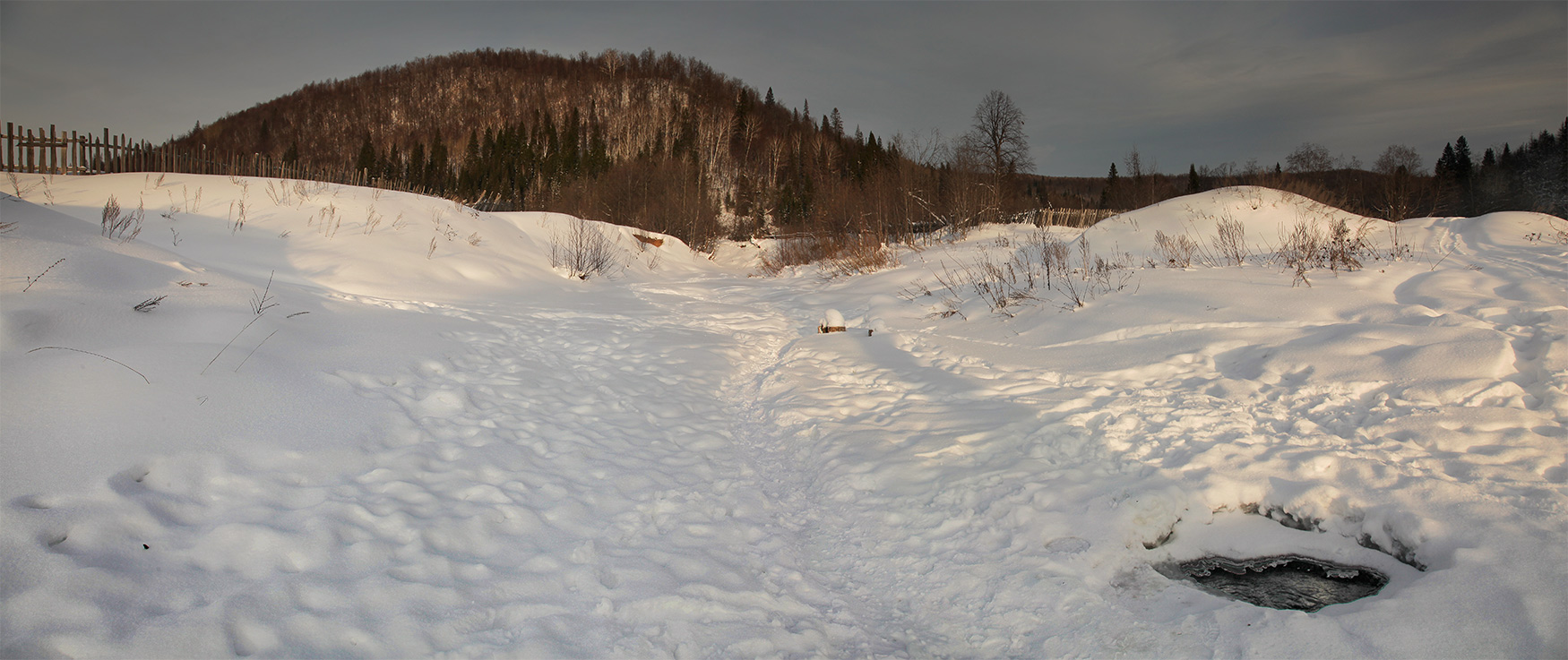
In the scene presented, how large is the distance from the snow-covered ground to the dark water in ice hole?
76 millimetres

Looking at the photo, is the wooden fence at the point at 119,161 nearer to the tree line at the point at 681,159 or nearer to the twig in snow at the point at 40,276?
the tree line at the point at 681,159

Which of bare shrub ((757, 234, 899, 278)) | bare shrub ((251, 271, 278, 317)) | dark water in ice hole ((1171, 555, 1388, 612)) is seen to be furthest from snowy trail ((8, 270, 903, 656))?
bare shrub ((757, 234, 899, 278))

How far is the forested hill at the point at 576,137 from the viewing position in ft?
105

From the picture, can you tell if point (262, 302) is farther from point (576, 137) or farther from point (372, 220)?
point (576, 137)

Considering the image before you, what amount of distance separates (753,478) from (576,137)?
5867 cm

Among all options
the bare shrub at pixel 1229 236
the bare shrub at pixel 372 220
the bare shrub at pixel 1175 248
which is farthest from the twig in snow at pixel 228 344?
the bare shrub at pixel 1229 236

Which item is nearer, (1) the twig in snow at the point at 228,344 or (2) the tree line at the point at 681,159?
(1) the twig in snow at the point at 228,344

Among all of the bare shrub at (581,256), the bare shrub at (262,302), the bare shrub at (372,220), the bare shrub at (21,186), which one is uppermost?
the bare shrub at (21,186)

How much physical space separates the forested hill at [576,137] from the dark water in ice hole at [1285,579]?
22.4 metres

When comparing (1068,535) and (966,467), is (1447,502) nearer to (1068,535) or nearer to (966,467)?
(1068,535)

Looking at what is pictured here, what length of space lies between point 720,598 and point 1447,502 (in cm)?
321

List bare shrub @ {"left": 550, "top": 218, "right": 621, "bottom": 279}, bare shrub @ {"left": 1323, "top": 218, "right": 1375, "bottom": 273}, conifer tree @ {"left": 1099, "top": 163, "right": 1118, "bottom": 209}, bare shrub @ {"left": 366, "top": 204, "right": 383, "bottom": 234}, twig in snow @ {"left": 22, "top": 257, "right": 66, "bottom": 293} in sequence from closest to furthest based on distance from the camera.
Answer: twig in snow @ {"left": 22, "top": 257, "right": 66, "bottom": 293} → bare shrub @ {"left": 1323, "top": 218, "right": 1375, "bottom": 273} → bare shrub @ {"left": 366, "top": 204, "right": 383, "bottom": 234} → bare shrub @ {"left": 550, "top": 218, "right": 621, "bottom": 279} → conifer tree @ {"left": 1099, "top": 163, "right": 1118, "bottom": 209}

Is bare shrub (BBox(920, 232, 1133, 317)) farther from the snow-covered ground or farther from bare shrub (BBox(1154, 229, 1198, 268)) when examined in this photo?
bare shrub (BBox(1154, 229, 1198, 268))

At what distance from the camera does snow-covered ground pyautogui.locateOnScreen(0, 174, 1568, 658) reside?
2064 millimetres
